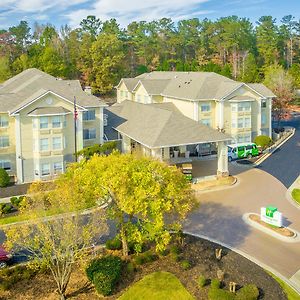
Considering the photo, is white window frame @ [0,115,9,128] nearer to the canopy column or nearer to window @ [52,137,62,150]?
window @ [52,137,62,150]

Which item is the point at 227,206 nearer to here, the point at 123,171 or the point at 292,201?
the point at 292,201

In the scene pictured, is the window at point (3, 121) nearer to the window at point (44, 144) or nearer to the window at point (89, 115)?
the window at point (44, 144)

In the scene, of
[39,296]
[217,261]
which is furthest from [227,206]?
[39,296]

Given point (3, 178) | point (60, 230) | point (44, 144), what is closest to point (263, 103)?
point (44, 144)

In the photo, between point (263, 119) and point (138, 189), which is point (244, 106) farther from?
point (138, 189)

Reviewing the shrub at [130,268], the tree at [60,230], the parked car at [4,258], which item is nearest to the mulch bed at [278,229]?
the shrub at [130,268]

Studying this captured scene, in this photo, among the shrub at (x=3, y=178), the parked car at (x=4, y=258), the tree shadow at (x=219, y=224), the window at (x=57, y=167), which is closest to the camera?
the parked car at (x=4, y=258)

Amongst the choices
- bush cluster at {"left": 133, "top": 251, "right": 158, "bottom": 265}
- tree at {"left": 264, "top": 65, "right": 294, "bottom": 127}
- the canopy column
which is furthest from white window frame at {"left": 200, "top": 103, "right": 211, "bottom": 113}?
bush cluster at {"left": 133, "top": 251, "right": 158, "bottom": 265}
